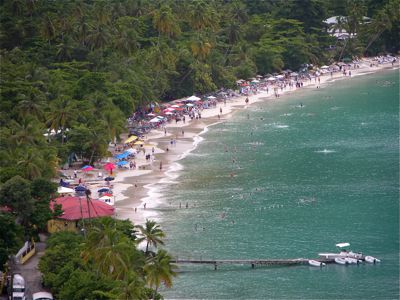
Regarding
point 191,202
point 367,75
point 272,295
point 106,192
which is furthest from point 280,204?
point 367,75

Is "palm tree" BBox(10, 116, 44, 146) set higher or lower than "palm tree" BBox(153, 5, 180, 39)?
lower

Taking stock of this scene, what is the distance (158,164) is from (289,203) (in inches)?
843

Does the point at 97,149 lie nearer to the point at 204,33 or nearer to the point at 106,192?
the point at 106,192

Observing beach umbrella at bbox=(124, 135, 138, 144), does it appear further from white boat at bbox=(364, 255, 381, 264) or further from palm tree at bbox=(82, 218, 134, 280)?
palm tree at bbox=(82, 218, 134, 280)

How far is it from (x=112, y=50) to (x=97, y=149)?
141 feet

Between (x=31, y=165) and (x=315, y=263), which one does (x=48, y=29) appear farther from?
(x=315, y=263)

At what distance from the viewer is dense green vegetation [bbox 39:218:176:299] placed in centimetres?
6262

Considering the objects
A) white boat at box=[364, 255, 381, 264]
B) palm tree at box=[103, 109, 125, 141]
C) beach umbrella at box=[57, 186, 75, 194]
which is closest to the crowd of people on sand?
palm tree at box=[103, 109, 125, 141]

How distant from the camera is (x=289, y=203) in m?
96.2

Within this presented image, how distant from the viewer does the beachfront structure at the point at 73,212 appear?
80188 millimetres

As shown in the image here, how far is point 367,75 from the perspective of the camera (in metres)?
177

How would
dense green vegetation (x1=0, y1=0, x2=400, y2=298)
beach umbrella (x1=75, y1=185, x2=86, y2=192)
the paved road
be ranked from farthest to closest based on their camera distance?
beach umbrella (x1=75, y1=185, x2=86, y2=192) < dense green vegetation (x1=0, y1=0, x2=400, y2=298) < the paved road

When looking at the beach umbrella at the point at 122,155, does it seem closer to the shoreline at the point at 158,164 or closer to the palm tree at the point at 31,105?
the shoreline at the point at 158,164

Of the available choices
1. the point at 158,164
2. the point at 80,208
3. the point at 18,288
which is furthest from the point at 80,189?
the point at 18,288
